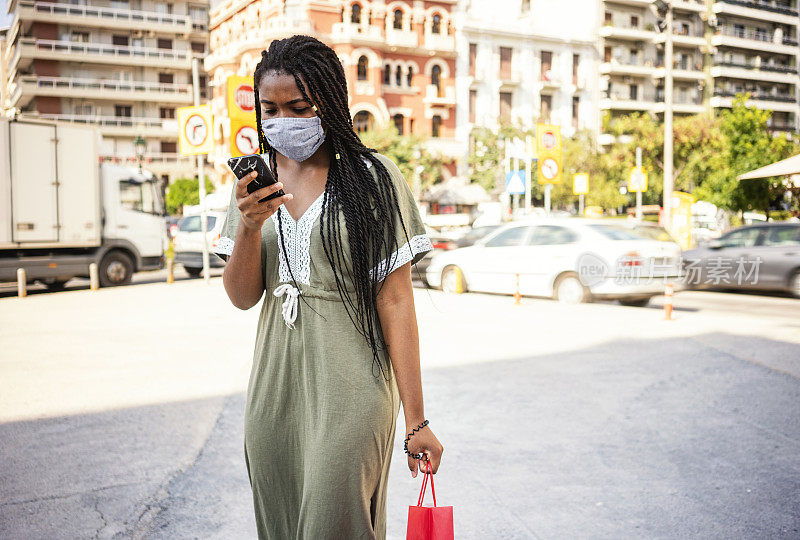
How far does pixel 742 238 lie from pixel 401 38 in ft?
108

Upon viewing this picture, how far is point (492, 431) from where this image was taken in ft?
16.7

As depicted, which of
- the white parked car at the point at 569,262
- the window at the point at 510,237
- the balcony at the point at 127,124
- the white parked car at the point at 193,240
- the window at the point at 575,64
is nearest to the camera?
the white parked car at the point at 569,262

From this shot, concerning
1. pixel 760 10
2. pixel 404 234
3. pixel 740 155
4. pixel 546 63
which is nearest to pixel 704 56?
pixel 760 10

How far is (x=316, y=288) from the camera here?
2.01 meters

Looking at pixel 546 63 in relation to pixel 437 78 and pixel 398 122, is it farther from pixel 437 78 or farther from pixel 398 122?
pixel 398 122

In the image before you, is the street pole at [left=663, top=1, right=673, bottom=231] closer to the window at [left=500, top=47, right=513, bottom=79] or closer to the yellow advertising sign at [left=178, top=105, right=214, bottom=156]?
the yellow advertising sign at [left=178, top=105, right=214, bottom=156]

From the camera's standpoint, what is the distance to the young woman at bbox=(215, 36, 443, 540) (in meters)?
1.95

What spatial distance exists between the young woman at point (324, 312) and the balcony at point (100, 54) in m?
54.1

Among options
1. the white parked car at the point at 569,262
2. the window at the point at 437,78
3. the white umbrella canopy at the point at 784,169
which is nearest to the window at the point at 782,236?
the white umbrella canopy at the point at 784,169

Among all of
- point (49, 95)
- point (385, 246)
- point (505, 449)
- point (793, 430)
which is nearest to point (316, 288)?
point (385, 246)

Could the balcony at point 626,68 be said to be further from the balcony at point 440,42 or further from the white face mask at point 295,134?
the white face mask at point 295,134

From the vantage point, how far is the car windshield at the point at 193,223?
2089 centimetres

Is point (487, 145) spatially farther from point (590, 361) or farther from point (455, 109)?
point (590, 361)

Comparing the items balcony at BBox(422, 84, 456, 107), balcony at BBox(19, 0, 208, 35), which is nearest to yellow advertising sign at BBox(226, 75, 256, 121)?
balcony at BBox(422, 84, 456, 107)
